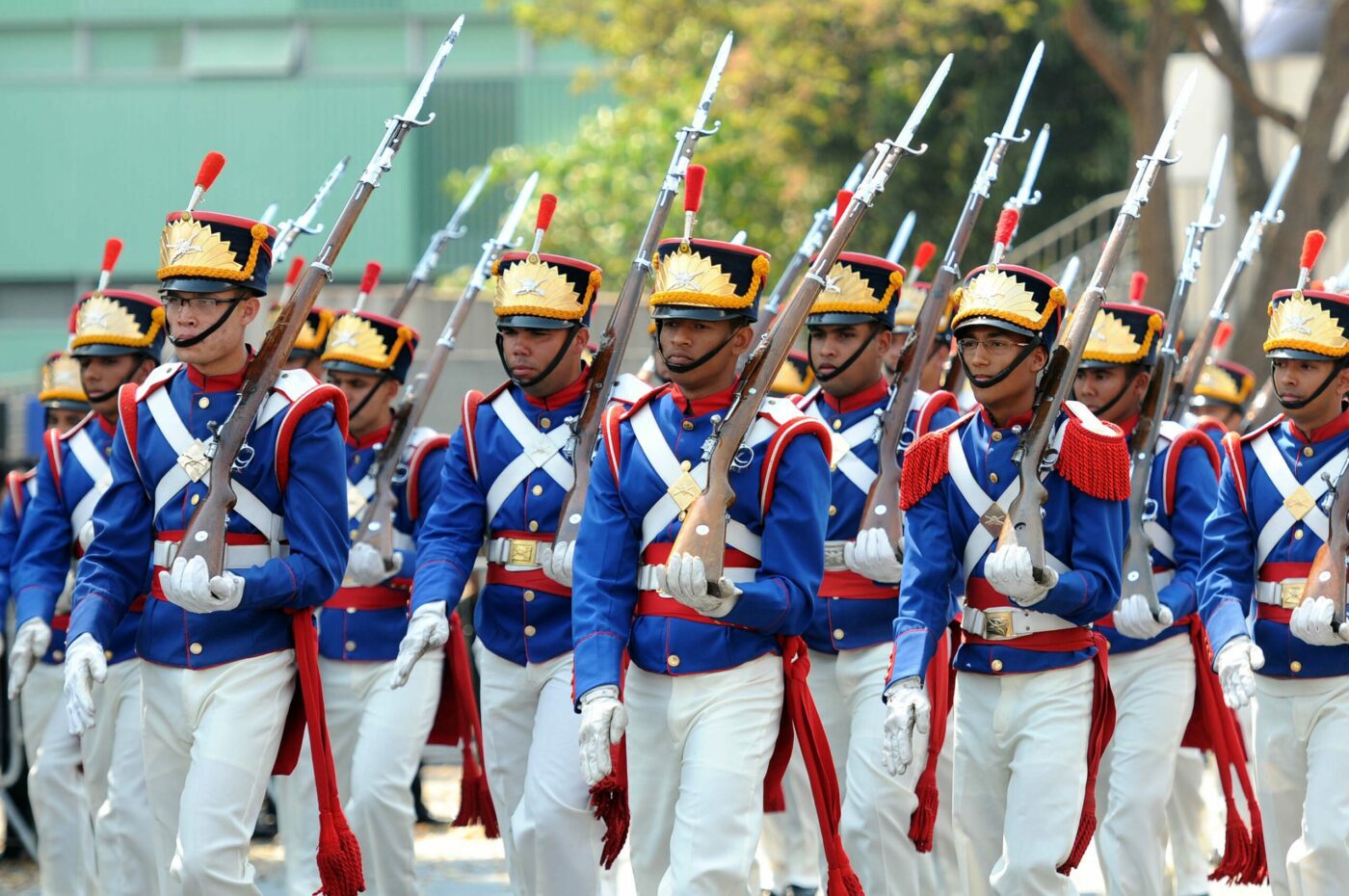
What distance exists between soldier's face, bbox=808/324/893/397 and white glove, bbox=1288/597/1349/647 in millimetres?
2173

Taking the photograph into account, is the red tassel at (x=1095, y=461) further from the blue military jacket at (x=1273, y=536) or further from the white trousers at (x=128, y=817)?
the white trousers at (x=128, y=817)

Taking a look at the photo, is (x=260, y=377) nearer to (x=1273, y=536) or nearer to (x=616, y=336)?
(x=616, y=336)

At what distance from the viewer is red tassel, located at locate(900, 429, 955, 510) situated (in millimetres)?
7164

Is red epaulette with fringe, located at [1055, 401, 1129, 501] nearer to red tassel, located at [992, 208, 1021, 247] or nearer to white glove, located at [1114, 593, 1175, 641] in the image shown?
red tassel, located at [992, 208, 1021, 247]

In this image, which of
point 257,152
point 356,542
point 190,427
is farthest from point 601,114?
point 190,427

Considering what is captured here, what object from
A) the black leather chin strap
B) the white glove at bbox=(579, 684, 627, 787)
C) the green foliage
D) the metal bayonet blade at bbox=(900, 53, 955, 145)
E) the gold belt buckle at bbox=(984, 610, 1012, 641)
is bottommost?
the white glove at bbox=(579, 684, 627, 787)

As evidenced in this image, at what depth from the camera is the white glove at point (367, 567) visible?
9.13m

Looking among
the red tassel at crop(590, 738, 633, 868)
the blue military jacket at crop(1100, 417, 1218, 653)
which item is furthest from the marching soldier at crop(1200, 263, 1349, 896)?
the red tassel at crop(590, 738, 633, 868)

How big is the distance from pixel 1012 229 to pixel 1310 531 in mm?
1499

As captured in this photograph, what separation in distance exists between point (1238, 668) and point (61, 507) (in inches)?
191

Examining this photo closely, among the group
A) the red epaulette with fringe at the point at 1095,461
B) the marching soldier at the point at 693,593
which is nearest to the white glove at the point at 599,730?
the marching soldier at the point at 693,593

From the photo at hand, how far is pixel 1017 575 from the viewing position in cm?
668

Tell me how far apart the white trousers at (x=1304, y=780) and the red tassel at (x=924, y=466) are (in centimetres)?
156

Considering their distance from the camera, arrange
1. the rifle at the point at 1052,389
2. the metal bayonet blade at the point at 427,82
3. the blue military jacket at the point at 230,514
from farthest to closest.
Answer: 1. the metal bayonet blade at the point at 427,82
2. the blue military jacket at the point at 230,514
3. the rifle at the point at 1052,389
